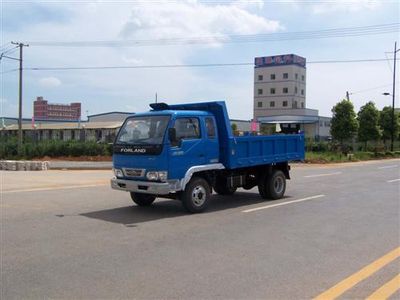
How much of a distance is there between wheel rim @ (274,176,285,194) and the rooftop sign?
346 feet

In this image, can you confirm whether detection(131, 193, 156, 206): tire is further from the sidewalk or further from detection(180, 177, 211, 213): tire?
the sidewalk

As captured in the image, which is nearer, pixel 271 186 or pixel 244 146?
pixel 244 146

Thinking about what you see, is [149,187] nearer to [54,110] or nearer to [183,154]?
[183,154]

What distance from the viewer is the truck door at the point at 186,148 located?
10.8m

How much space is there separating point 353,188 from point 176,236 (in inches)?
384

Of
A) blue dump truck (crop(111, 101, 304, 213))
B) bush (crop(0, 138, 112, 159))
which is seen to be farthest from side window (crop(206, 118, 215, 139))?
bush (crop(0, 138, 112, 159))

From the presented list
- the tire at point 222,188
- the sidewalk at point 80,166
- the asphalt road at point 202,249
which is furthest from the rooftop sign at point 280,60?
the asphalt road at point 202,249

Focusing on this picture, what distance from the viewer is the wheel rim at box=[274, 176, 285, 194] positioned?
13930 millimetres

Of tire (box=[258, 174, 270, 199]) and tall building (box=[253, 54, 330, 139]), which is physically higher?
tall building (box=[253, 54, 330, 139])

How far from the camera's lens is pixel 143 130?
36.8 feet

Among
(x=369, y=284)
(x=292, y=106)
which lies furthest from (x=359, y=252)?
(x=292, y=106)

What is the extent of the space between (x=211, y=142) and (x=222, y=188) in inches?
90.0

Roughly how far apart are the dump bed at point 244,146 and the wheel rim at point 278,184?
0.53 m

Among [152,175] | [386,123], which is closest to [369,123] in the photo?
[386,123]
